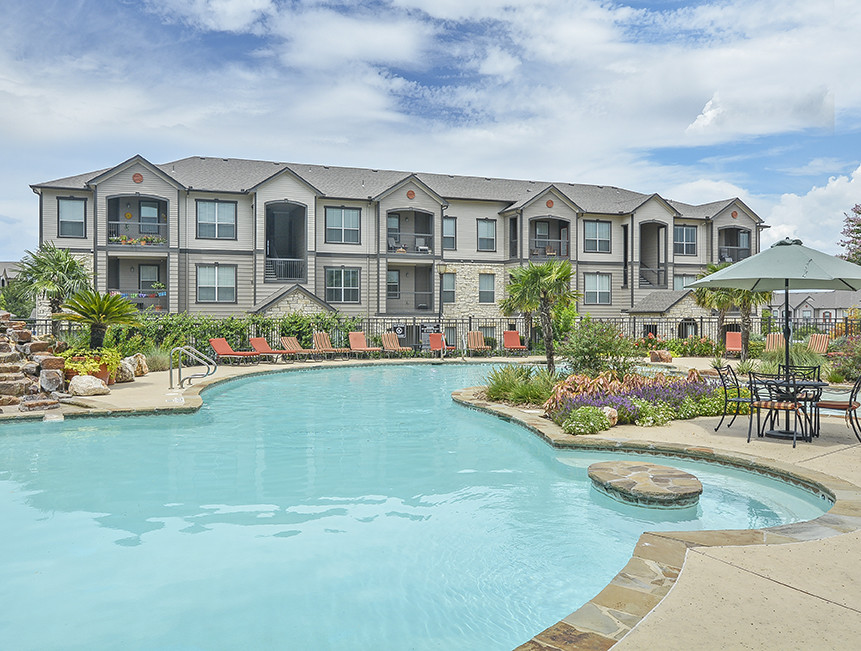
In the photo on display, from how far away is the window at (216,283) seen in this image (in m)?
26.7

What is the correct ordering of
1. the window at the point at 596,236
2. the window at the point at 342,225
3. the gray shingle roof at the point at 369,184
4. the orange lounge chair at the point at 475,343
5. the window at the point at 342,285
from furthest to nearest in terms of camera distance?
1. the window at the point at 596,236
2. the window at the point at 342,225
3. the window at the point at 342,285
4. the gray shingle roof at the point at 369,184
5. the orange lounge chair at the point at 475,343

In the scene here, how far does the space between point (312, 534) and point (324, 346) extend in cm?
1779

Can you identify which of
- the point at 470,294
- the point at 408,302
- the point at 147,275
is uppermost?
the point at 147,275

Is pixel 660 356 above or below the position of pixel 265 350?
below

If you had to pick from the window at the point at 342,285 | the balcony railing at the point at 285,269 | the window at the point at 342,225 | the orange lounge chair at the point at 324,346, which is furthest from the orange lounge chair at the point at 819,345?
the balcony railing at the point at 285,269

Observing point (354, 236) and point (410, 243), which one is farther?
point (410, 243)

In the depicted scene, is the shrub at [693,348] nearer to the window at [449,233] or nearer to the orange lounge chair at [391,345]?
the orange lounge chair at [391,345]

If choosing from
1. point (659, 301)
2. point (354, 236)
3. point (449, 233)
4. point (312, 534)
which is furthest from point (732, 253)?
point (312, 534)

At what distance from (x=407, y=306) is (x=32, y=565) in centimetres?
2632

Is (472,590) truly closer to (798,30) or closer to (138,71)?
→ (798,30)

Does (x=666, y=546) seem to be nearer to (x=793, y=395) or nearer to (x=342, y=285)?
(x=793, y=395)

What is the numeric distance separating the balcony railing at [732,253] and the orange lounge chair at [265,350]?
26.4 meters

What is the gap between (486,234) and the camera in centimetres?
3134

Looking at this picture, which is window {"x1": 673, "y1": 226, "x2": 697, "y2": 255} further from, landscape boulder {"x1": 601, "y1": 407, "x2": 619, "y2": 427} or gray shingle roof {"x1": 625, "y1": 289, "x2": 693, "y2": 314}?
landscape boulder {"x1": 601, "y1": 407, "x2": 619, "y2": 427}
